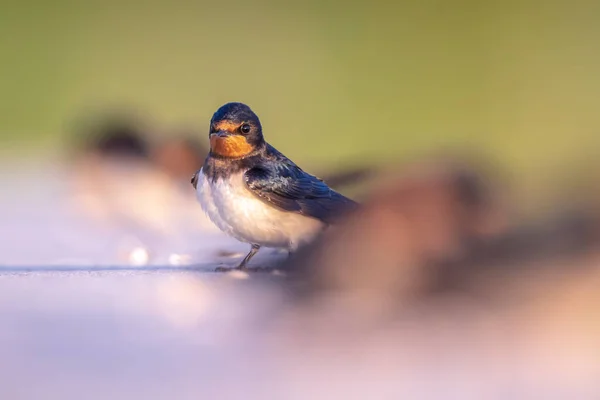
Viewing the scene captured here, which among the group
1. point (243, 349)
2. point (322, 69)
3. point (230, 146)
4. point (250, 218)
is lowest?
point (243, 349)

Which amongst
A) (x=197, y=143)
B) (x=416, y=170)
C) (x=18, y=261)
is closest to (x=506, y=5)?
(x=197, y=143)

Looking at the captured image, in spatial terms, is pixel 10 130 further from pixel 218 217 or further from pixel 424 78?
pixel 218 217

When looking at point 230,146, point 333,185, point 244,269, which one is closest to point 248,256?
point 244,269

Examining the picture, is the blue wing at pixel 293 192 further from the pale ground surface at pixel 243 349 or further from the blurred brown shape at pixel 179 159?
the blurred brown shape at pixel 179 159

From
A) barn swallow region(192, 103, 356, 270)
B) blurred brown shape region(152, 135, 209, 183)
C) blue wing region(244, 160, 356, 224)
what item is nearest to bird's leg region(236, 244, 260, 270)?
barn swallow region(192, 103, 356, 270)

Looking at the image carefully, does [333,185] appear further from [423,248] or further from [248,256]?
[423,248]

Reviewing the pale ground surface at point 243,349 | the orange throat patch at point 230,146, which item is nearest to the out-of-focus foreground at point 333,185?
the pale ground surface at point 243,349
